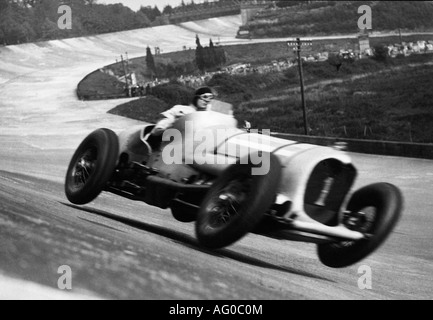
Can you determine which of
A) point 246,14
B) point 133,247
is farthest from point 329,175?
point 246,14

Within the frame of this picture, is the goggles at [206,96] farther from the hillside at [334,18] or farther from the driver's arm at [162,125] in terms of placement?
the hillside at [334,18]

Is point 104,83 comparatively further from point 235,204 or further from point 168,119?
point 235,204

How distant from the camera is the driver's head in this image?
654 cm

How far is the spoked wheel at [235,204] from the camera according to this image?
5422 mm

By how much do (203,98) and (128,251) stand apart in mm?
1820

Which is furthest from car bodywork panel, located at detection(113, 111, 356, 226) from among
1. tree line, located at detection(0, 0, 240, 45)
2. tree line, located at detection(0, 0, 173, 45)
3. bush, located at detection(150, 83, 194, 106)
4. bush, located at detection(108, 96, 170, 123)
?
bush, located at detection(150, 83, 194, 106)

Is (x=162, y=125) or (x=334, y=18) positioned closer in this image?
(x=162, y=125)

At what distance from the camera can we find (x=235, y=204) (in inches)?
226

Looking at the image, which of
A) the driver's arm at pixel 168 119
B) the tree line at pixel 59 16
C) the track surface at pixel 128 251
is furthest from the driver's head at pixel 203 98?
the tree line at pixel 59 16

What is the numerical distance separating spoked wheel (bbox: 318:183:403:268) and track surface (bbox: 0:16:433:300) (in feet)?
1.02

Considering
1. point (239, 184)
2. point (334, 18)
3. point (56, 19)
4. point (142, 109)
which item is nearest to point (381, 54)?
point (334, 18)

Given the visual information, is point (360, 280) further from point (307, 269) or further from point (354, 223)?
point (354, 223)

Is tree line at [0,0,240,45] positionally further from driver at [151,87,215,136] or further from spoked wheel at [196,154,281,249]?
spoked wheel at [196,154,281,249]

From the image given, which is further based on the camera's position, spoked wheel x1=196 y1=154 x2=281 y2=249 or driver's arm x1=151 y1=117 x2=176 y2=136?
driver's arm x1=151 y1=117 x2=176 y2=136
